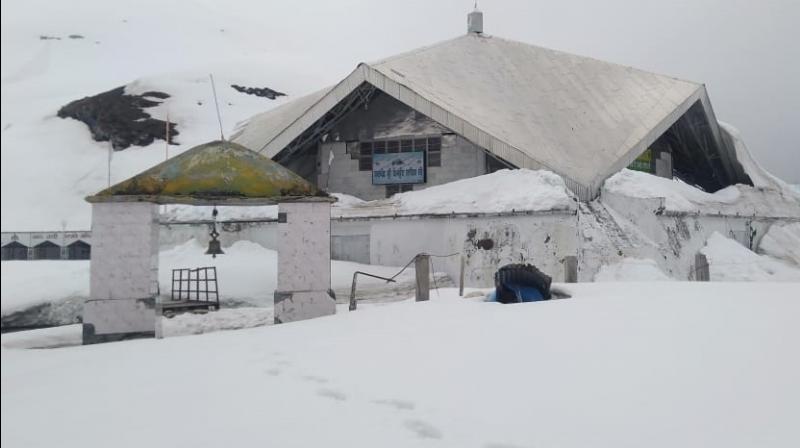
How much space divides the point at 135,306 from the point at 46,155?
5299 cm

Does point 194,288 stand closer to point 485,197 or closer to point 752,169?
point 485,197

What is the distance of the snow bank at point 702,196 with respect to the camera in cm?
1897

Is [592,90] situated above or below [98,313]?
above

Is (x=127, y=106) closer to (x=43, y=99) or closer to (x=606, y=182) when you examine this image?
(x=43, y=99)

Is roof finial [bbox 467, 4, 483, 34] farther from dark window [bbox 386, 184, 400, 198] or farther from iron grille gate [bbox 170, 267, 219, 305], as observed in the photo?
iron grille gate [bbox 170, 267, 219, 305]

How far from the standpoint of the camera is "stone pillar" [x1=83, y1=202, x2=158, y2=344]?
31.8 ft

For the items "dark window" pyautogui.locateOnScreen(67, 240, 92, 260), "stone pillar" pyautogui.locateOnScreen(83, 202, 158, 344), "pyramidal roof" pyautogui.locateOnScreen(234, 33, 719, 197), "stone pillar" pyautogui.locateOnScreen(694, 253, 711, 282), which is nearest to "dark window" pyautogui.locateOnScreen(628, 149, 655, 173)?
"pyramidal roof" pyautogui.locateOnScreen(234, 33, 719, 197)

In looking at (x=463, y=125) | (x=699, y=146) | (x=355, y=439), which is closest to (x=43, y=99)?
(x=463, y=125)

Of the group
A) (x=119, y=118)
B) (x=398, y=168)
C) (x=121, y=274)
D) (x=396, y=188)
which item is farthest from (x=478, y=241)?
(x=119, y=118)

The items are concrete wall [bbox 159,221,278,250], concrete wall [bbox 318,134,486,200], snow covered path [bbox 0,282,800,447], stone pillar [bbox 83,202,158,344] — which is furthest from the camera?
concrete wall [bbox 159,221,278,250]

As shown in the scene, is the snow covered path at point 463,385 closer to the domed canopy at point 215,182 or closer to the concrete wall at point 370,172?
the domed canopy at point 215,182

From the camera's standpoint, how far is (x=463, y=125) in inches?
746

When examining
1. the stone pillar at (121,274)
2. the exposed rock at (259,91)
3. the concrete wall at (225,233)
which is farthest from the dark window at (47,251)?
the exposed rock at (259,91)

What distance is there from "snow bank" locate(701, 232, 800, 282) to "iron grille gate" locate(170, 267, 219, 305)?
673 inches
